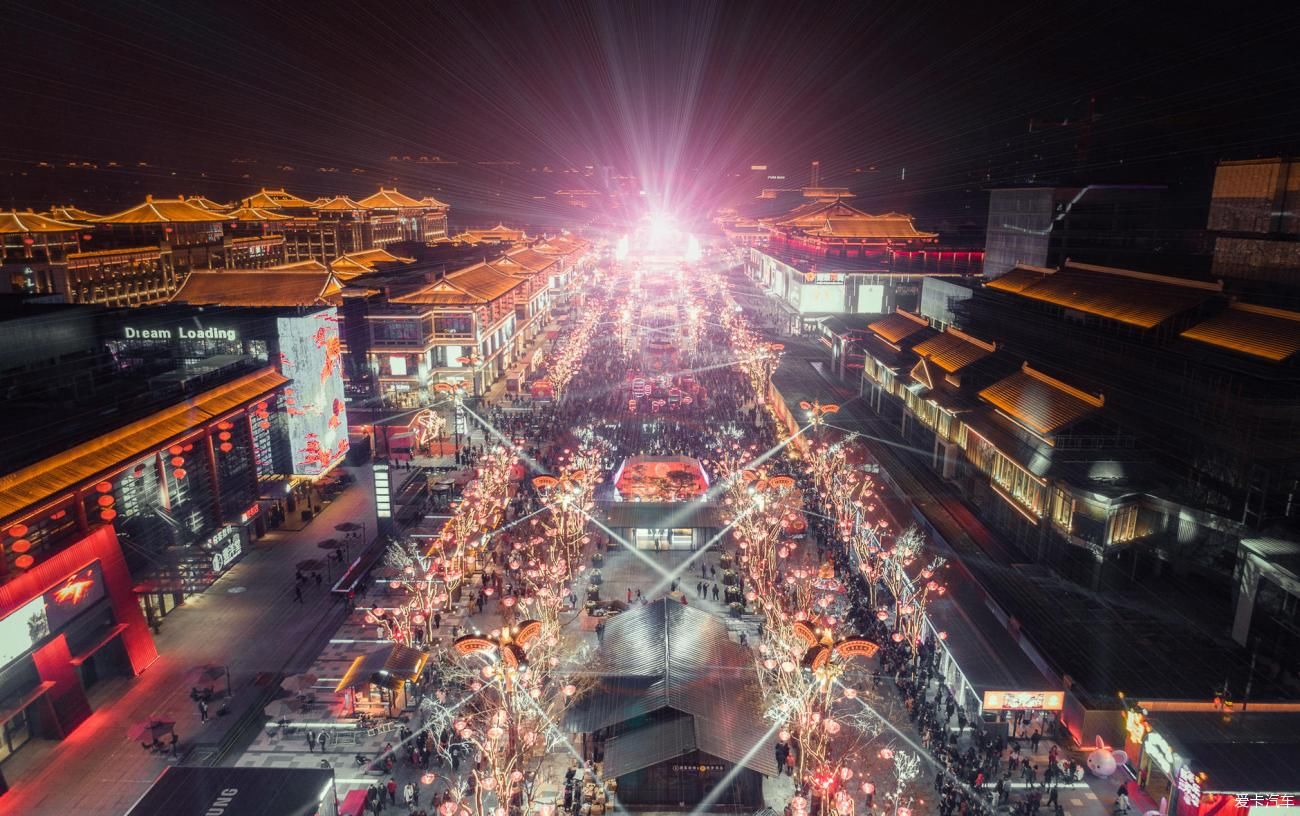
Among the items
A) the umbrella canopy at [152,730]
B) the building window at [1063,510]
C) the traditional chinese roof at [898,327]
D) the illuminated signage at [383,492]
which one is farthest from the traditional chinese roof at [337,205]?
the building window at [1063,510]

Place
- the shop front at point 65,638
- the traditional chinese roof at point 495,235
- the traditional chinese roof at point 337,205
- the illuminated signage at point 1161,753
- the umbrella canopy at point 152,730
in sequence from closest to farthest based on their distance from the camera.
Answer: the illuminated signage at point 1161,753 < the shop front at point 65,638 < the umbrella canopy at point 152,730 < the traditional chinese roof at point 337,205 < the traditional chinese roof at point 495,235

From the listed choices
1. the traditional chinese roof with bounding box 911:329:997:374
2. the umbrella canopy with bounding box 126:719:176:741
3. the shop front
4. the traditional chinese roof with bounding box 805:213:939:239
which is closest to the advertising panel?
the shop front

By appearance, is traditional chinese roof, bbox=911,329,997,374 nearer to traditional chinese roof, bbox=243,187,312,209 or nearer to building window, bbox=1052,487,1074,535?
building window, bbox=1052,487,1074,535

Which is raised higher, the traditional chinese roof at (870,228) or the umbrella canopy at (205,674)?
the traditional chinese roof at (870,228)

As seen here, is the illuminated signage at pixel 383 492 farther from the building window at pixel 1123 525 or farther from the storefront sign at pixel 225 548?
the building window at pixel 1123 525

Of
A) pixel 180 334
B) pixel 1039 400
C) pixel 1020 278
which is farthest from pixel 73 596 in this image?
pixel 1020 278
